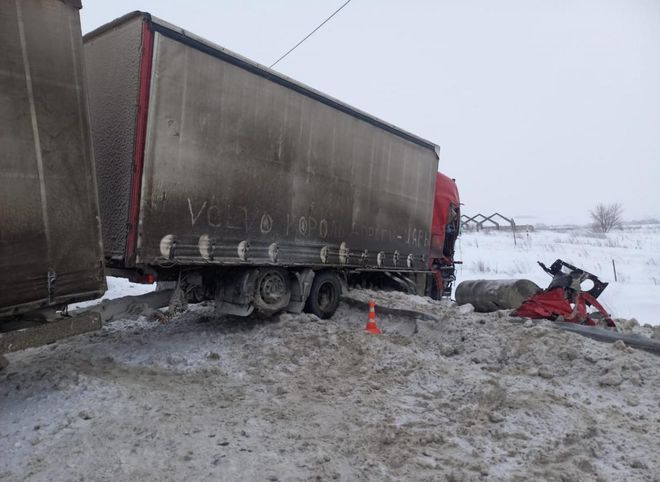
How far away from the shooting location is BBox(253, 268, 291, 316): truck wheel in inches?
257

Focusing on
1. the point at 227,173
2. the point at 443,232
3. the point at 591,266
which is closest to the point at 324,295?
the point at 227,173

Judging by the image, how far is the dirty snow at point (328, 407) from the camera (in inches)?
123

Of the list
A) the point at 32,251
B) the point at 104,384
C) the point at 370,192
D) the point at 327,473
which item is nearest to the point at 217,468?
the point at 327,473

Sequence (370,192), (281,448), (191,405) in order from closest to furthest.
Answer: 1. (281,448)
2. (191,405)
3. (370,192)

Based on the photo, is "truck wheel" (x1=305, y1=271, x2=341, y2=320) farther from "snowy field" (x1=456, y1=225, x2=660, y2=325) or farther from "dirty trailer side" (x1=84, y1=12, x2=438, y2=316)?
"snowy field" (x1=456, y1=225, x2=660, y2=325)

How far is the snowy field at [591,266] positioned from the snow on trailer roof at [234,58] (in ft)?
27.5

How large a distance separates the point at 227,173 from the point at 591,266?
20.0 meters

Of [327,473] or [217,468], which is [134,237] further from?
[327,473]

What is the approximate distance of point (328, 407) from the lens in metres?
4.17

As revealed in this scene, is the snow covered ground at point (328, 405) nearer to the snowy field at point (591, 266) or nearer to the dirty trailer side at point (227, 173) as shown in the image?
the dirty trailer side at point (227, 173)

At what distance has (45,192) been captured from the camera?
3.74m

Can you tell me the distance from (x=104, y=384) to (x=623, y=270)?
21.2 metres

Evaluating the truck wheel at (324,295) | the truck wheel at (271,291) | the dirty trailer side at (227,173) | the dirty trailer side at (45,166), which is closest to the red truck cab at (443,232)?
the dirty trailer side at (227,173)

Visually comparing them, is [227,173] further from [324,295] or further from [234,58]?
[324,295]
